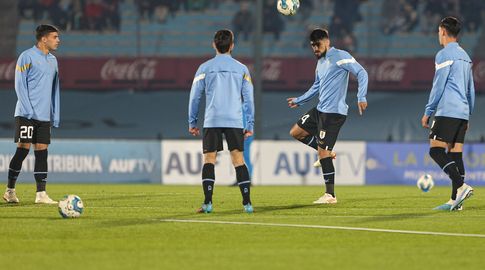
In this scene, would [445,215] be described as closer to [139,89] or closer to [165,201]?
[165,201]

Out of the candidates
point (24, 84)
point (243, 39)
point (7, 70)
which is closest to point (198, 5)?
point (243, 39)

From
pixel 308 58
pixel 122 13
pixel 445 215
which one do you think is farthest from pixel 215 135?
pixel 122 13

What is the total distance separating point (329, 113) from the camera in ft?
43.5

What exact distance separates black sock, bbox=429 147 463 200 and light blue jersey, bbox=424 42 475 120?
16.6 inches

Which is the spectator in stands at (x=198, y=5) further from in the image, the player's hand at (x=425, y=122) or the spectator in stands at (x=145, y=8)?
the player's hand at (x=425, y=122)

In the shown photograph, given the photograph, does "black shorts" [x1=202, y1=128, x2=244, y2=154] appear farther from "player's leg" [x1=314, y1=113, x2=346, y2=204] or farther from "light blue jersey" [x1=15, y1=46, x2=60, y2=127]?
"light blue jersey" [x1=15, y1=46, x2=60, y2=127]

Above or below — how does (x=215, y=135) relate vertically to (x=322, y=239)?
above

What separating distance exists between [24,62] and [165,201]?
8.92 ft

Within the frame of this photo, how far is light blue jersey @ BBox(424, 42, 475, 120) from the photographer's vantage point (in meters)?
11.8

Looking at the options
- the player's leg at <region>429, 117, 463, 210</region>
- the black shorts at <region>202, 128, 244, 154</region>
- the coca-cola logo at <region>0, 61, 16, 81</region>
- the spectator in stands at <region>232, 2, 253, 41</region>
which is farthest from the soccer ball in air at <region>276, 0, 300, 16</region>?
the spectator in stands at <region>232, 2, 253, 41</region>

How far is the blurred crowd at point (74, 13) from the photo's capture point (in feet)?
112

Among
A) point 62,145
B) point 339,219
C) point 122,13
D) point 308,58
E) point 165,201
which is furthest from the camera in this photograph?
point 122,13

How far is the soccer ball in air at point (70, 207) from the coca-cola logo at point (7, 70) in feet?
70.3

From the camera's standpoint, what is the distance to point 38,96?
12750 mm
